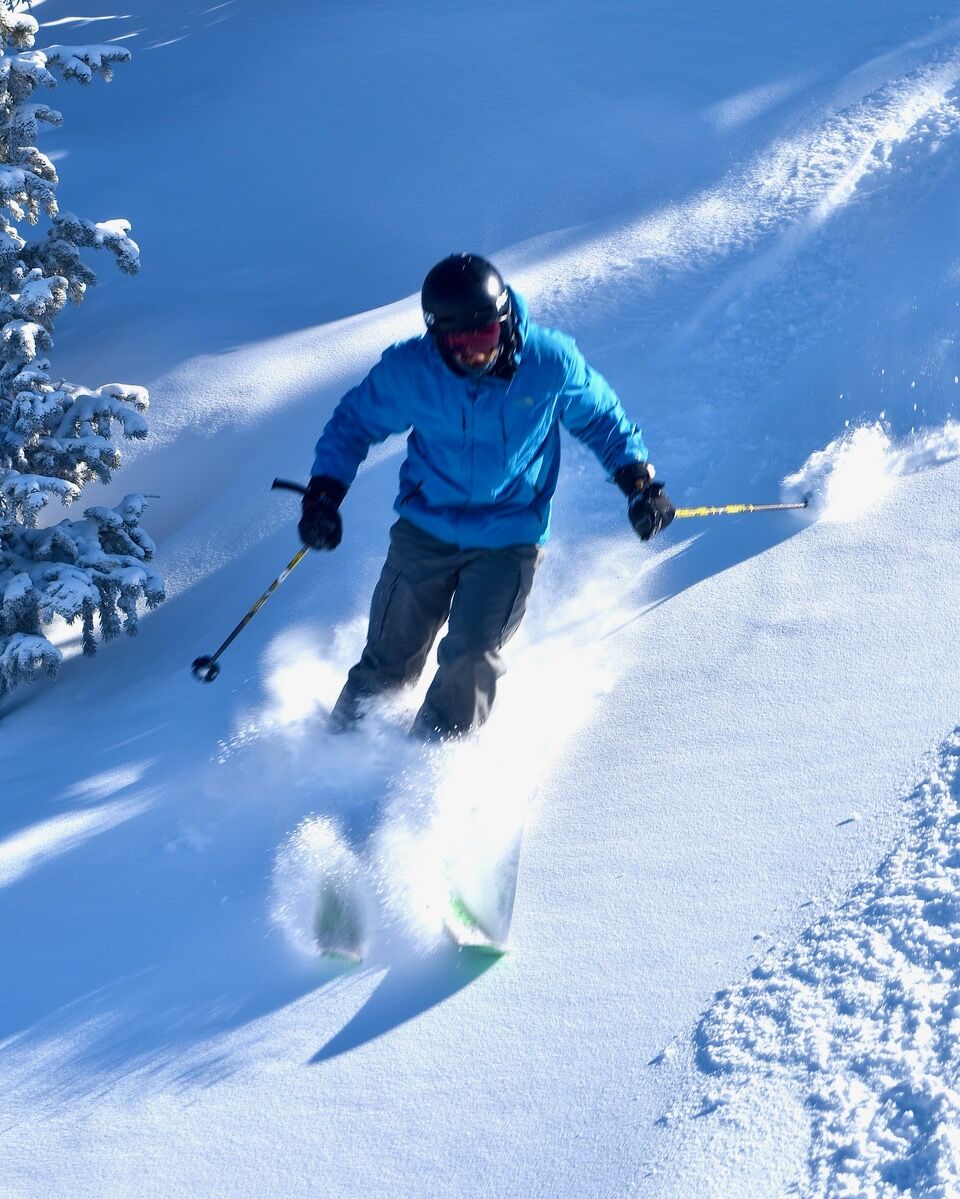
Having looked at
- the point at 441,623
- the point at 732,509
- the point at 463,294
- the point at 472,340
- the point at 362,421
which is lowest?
the point at 732,509

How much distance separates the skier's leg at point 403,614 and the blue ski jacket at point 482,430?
3.3 inches

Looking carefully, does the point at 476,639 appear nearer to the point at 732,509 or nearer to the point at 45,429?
the point at 732,509

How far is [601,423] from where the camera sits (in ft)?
15.3

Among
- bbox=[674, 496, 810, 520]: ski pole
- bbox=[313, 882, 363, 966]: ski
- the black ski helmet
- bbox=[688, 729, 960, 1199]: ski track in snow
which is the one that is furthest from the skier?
bbox=[688, 729, 960, 1199]: ski track in snow

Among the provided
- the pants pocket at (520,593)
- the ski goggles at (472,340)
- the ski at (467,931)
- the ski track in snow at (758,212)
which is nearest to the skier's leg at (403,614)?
the pants pocket at (520,593)

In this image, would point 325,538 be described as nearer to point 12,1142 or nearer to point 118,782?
point 118,782

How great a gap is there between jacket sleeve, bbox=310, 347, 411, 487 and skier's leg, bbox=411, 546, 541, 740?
0.60 metres

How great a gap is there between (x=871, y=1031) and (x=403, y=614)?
2.39 meters

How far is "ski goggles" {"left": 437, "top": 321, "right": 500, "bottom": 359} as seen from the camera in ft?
13.2

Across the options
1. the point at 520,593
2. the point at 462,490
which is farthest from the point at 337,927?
the point at 462,490

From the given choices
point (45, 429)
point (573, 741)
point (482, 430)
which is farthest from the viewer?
point (45, 429)

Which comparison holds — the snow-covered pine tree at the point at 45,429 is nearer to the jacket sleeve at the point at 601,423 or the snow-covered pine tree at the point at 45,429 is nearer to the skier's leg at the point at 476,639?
the skier's leg at the point at 476,639

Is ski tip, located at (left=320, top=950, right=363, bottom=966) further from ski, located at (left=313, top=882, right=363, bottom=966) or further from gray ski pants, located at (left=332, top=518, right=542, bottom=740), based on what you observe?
gray ski pants, located at (left=332, top=518, right=542, bottom=740)

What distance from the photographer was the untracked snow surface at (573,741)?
3.12 meters
